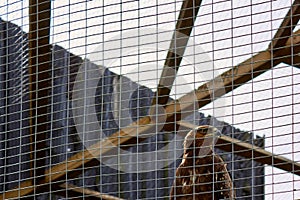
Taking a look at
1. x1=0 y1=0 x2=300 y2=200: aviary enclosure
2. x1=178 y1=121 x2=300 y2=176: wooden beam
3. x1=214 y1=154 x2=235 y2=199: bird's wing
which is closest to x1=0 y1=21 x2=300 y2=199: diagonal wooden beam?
x1=0 y1=0 x2=300 y2=200: aviary enclosure

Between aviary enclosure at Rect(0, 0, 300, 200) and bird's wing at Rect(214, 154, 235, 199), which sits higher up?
aviary enclosure at Rect(0, 0, 300, 200)

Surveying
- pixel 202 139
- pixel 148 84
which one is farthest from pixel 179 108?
pixel 202 139

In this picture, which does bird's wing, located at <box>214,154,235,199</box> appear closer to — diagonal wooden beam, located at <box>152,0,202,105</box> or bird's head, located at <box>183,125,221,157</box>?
bird's head, located at <box>183,125,221,157</box>

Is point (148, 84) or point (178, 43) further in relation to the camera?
point (148, 84)

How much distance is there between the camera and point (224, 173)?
81.2 inches

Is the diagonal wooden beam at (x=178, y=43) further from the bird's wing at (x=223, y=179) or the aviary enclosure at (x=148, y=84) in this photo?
the bird's wing at (x=223, y=179)

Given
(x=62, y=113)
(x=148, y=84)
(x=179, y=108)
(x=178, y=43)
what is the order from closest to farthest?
(x=178, y=43), (x=179, y=108), (x=148, y=84), (x=62, y=113)

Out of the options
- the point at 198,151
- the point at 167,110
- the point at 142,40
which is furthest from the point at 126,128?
the point at 198,151

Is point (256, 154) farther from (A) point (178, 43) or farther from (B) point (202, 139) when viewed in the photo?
(B) point (202, 139)

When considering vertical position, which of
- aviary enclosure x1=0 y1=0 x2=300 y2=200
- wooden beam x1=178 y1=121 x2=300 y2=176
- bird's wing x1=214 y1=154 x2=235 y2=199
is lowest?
bird's wing x1=214 y1=154 x2=235 y2=199

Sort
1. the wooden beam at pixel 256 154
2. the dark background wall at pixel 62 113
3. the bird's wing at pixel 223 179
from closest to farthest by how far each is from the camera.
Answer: the wooden beam at pixel 256 154, the bird's wing at pixel 223 179, the dark background wall at pixel 62 113

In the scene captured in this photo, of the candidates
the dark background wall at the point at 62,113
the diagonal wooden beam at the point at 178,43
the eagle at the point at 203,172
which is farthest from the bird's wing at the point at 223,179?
the diagonal wooden beam at the point at 178,43

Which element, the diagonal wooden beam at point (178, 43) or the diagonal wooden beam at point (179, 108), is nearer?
the diagonal wooden beam at point (178, 43)

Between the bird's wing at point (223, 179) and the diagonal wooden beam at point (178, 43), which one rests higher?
the diagonal wooden beam at point (178, 43)
